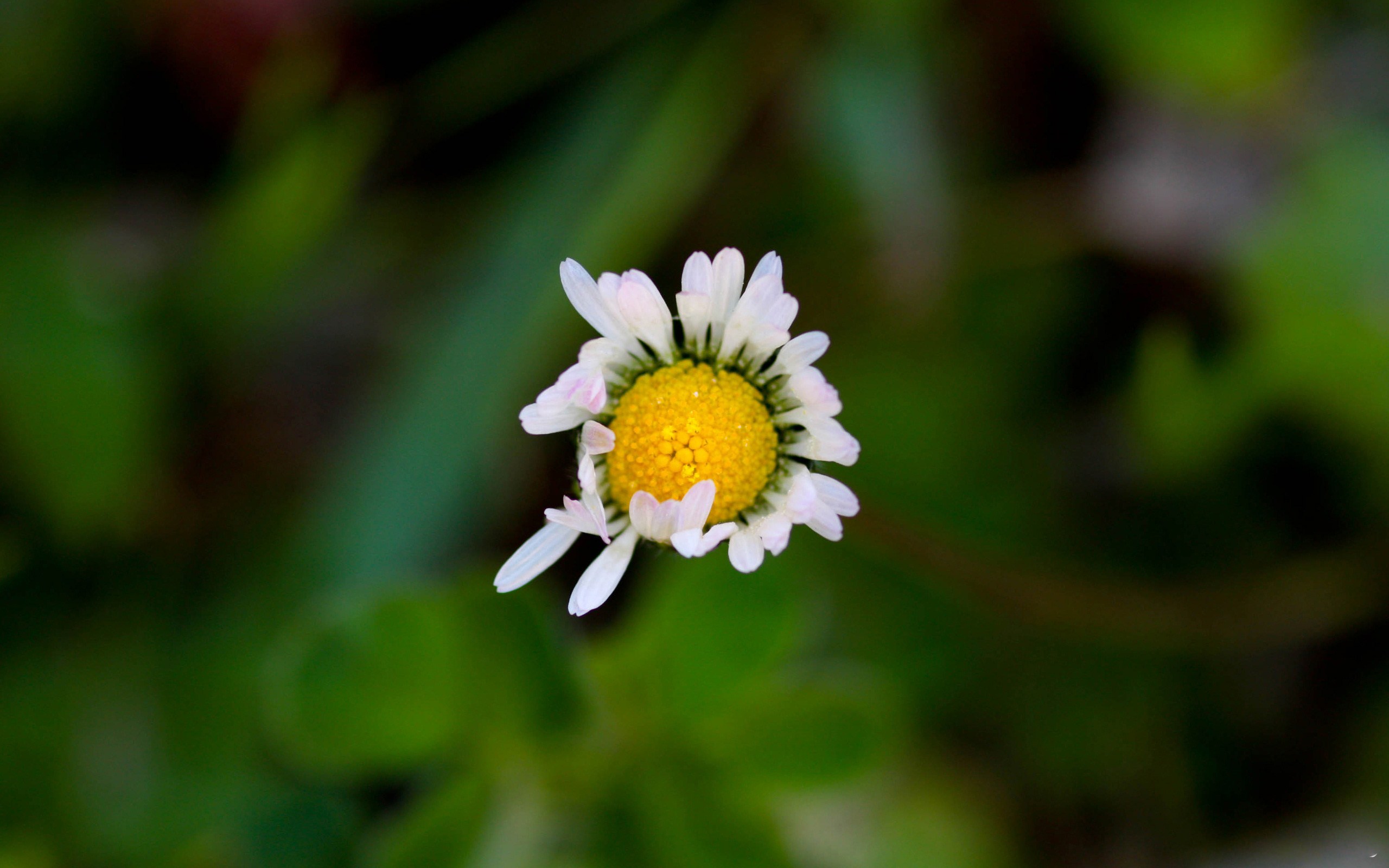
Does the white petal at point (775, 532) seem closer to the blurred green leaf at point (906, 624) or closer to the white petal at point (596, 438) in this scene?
the white petal at point (596, 438)

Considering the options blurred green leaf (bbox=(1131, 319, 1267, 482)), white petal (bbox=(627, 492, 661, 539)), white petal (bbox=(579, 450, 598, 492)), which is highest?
blurred green leaf (bbox=(1131, 319, 1267, 482))

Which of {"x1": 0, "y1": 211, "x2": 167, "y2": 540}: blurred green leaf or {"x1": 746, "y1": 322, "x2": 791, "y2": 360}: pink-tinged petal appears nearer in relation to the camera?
{"x1": 746, "y1": 322, "x2": 791, "y2": 360}: pink-tinged petal

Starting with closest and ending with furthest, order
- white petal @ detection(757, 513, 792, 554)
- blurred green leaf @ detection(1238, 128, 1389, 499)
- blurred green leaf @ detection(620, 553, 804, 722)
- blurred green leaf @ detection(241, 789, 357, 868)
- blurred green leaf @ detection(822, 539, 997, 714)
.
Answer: white petal @ detection(757, 513, 792, 554), blurred green leaf @ detection(620, 553, 804, 722), blurred green leaf @ detection(241, 789, 357, 868), blurred green leaf @ detection(1238, 128, 1389, 499), blurred green leaf @ detection(822, 539, 997, 714)

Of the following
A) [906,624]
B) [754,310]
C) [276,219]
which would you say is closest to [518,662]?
[754,310]

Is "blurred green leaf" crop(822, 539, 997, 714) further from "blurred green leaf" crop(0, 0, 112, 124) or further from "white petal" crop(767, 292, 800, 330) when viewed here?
"blurred green leaf" crop(0, 0, 112, 124)

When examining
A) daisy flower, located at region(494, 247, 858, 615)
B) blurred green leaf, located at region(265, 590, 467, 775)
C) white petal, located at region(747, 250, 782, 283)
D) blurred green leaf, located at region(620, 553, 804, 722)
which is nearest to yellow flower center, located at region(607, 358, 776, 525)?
daisy flower, located at region(494, 247, 858, 615)

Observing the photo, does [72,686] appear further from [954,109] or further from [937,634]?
[954,109]

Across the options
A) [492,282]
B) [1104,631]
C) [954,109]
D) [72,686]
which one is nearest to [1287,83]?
[954,109]

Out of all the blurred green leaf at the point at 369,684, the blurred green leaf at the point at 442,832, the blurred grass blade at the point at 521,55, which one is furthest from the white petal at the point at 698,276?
the blurred grass blade at the point at 521,55
